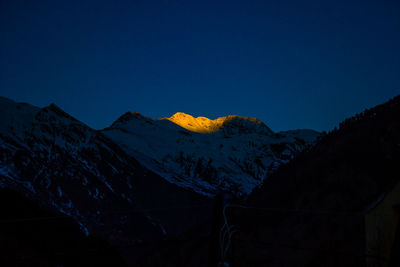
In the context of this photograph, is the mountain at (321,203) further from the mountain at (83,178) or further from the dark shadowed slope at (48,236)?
the mountain at (83,178)

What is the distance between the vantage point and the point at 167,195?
8219cm

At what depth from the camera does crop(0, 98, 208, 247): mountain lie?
59000mm

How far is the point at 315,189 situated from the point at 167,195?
57.6 metres

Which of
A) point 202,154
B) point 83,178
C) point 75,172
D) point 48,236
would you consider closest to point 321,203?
point 48,236

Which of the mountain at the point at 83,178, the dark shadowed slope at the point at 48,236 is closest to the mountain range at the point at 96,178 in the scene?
the mountain at the point at 83,178

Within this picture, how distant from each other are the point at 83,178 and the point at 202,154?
70912 millimetres

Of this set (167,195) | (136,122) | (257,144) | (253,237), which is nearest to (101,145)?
(167,195)

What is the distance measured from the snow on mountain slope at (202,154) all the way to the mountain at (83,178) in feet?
39.5

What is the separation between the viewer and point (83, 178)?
7156 centimetres

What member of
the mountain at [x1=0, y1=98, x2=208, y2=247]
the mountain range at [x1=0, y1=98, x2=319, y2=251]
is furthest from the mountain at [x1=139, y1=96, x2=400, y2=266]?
the mountain at [x1=0, y1=98, x2=208, y2=247]

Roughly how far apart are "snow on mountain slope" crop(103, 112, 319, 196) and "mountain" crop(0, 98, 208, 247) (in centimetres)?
1204

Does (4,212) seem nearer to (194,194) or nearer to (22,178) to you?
(22,178)

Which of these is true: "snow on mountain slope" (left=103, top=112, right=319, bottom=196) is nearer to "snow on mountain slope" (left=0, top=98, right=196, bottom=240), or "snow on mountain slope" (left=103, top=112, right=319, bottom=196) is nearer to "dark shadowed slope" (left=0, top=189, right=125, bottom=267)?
"snow on mountain slope" (left=0, top=98, right=196, bottom=240)

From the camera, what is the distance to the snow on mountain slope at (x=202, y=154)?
108 meters
